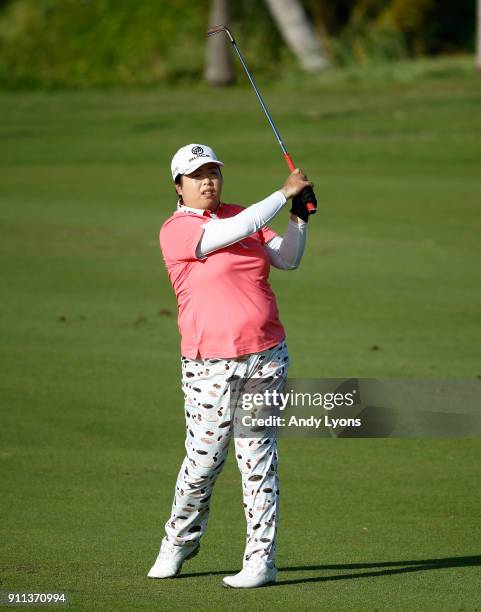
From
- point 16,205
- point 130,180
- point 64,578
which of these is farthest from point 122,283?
point 64,578

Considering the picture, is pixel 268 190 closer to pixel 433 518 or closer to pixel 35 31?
pixel 433 518

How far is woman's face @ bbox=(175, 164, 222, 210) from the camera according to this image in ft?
18.7

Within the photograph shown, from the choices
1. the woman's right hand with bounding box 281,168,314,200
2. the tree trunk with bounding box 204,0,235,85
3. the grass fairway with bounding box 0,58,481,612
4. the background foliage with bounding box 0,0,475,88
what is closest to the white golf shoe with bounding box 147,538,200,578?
the grass fairway with bounding box 0,58,481,612

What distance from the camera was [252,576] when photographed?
18.4 feet

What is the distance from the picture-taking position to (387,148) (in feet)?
77.2

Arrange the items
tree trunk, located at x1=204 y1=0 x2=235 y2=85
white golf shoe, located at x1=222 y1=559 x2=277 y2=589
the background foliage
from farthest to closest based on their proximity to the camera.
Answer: the background foliage < tree trunk, located at x1=204 y1=0 x2=235 y2=85 < white golf shoe, located at x1=222 y1=559 x2=277 y2=589

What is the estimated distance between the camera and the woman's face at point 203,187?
571cm

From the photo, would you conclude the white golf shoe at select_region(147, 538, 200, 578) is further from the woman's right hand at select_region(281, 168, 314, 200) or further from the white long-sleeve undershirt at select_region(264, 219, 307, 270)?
Result: the woman's right hand at select_region(281, 168, 314, 200)

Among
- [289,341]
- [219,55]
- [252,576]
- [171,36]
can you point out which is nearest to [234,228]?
[252,576]

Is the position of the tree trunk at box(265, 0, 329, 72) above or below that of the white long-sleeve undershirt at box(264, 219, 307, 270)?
above

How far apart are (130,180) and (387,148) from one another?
485 cm

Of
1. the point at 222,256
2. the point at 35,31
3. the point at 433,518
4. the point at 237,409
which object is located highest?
the point at 35,31

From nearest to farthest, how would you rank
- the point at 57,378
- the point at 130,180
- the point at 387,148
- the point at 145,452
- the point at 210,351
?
1. the point at 210,351
2. the point at 145,452
3. the point at 57,378
4. the point at 130,180
5. the point at 387,148

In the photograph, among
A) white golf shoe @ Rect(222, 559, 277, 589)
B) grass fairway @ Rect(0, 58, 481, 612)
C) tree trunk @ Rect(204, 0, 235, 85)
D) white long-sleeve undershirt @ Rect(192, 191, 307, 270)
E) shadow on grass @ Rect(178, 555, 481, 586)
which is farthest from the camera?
tree trunk @ Rect(204, 0, 235, 85)
